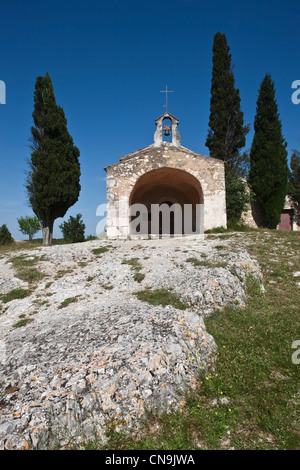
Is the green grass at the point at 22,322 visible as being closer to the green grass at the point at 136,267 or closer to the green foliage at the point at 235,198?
the green grass at the point at 136,267

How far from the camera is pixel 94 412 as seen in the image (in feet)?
9.27

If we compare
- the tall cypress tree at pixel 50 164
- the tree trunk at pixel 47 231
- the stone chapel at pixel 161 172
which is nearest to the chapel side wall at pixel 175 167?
the stone chapel at pixel 161 172

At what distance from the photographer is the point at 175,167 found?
14344 mm

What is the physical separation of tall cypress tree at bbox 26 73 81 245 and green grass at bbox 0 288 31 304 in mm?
10759

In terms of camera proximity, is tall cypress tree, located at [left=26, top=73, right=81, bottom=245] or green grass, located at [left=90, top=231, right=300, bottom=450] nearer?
green grass, located at [left=90, top=231, right=300, bottom=450]

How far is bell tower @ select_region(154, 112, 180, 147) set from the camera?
14.6 m

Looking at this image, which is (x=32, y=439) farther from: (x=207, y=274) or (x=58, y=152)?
(x=58, y=152)

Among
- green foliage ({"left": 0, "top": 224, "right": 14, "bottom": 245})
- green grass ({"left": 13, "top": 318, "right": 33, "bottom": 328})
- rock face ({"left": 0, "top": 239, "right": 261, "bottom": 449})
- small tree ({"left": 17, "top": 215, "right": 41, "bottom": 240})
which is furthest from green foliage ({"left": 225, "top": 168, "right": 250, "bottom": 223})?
small tree ({"left": 17, "top": 215, "right": 41, "bottom": 240})

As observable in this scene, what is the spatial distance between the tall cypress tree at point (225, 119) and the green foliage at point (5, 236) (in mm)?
17573

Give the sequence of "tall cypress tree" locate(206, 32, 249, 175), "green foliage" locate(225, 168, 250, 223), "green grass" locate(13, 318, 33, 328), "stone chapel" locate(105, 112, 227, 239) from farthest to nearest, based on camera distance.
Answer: "tall cypress tree" locate(206, 32, 249, 175), "green foliage" locate(225, 168, 250, 223), "stone chapel" locate(105, 112, 227, 239), "green grass" locate(13, 318, 33, 328)

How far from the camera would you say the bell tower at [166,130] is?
14562mm

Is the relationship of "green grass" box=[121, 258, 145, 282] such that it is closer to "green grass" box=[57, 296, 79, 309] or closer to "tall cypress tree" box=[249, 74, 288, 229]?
"green grass" box=[57, 296, 79, 309]
